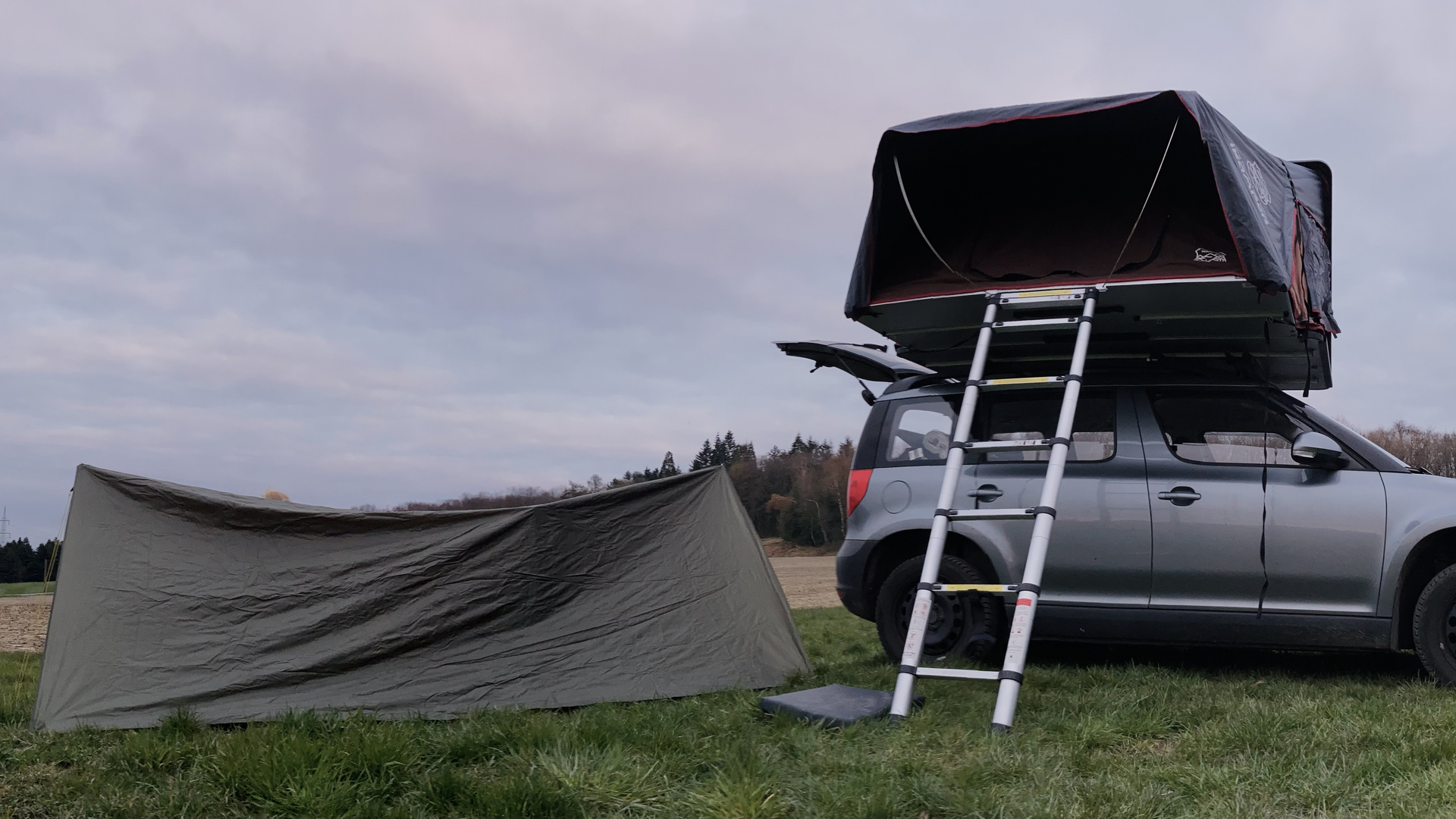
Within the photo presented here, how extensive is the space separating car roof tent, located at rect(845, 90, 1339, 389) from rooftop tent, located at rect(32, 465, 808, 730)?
2.00m

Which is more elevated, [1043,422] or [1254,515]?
[1043,422]

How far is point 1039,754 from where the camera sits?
345cm

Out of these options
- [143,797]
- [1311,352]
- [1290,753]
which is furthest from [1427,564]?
[143,797]

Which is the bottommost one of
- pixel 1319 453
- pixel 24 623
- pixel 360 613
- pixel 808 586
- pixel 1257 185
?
pixel 24 623

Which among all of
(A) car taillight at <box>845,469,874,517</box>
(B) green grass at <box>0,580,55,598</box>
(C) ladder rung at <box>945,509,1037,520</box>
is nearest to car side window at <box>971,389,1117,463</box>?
(A) car taillight at <box>845,469,874,517</box>

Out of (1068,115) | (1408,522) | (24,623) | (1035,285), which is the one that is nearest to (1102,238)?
(1035,285)

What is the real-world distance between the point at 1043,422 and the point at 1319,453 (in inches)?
56.3

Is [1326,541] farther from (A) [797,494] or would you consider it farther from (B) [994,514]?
(A) [797,494]

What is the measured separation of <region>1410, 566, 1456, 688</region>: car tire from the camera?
15.6 feet

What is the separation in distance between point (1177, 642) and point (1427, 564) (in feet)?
4.41

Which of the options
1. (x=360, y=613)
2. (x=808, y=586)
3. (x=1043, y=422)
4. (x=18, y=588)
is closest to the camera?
(x=360, y=613)

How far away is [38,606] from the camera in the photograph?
682 inches

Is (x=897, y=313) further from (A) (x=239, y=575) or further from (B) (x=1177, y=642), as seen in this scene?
(A) (x=239, y=575)

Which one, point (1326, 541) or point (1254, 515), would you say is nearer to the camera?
point (1326, 541)
